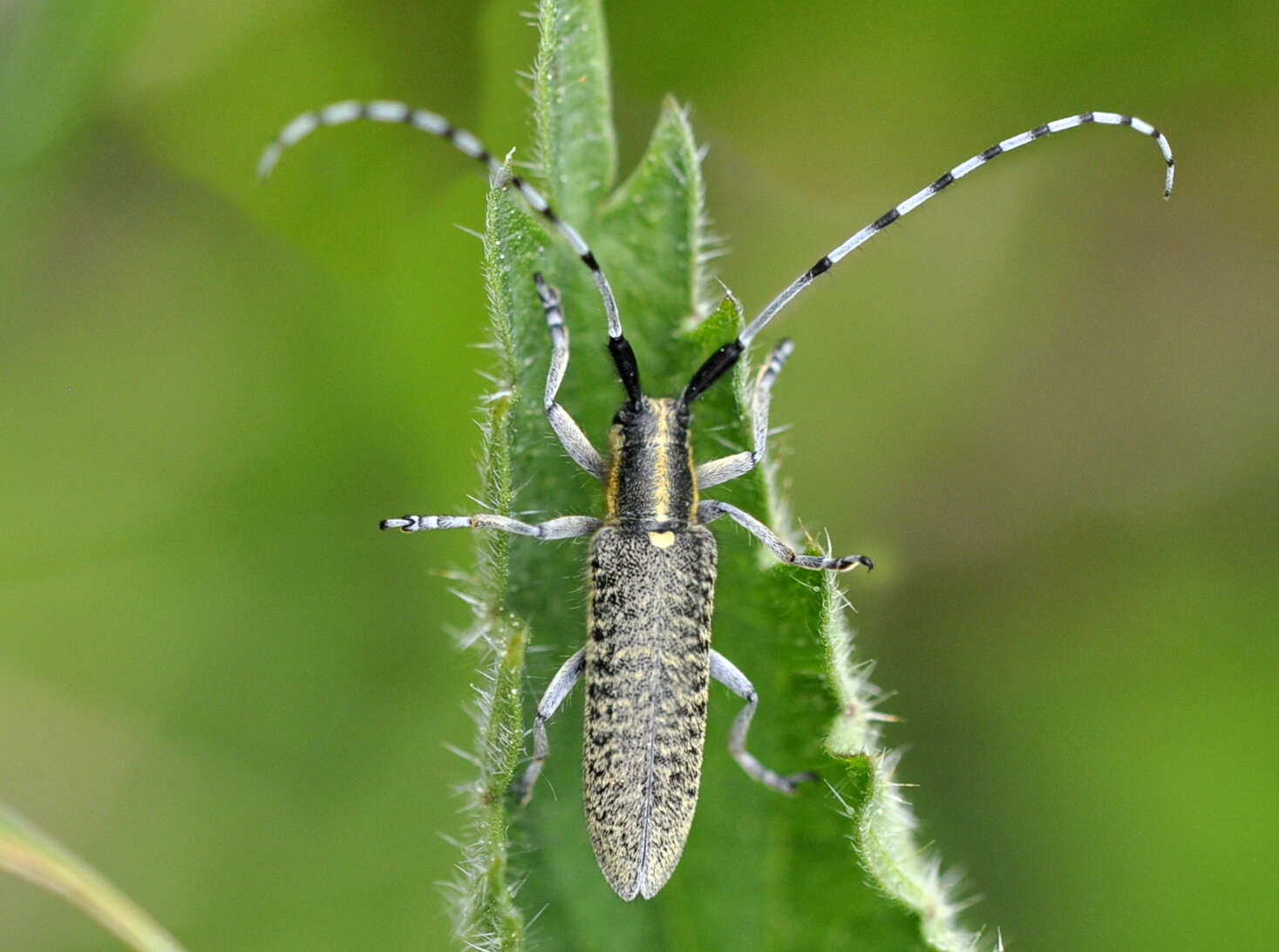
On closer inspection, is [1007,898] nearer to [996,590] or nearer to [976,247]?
[996,590]

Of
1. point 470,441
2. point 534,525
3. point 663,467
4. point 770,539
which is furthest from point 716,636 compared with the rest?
point 470,441

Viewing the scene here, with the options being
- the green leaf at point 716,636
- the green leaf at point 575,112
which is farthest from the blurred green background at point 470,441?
the green leaf at point 575,112

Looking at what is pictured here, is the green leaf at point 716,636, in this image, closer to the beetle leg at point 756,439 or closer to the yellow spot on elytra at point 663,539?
the beetle leg at point 756,439

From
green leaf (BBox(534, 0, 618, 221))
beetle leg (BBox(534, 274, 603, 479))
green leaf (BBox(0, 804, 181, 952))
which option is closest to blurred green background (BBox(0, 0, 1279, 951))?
beetle leg (BBox(534, 274, 603, 479))

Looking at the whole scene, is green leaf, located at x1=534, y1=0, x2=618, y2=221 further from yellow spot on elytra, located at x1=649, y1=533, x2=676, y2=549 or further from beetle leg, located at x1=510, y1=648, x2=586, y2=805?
beetle leg, located at x1=510, y1=648, x2=586, y2=805

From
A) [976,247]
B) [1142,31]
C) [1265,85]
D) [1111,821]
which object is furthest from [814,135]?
[1111,821]

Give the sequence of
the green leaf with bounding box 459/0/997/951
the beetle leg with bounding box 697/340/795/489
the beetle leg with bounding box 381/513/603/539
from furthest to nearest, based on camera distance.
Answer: the beetle leg with bounding box 697/340/795/489, the beetle leg with bounding box 381/513/603/539, the green leaf with bounding box 459/0/997/951
